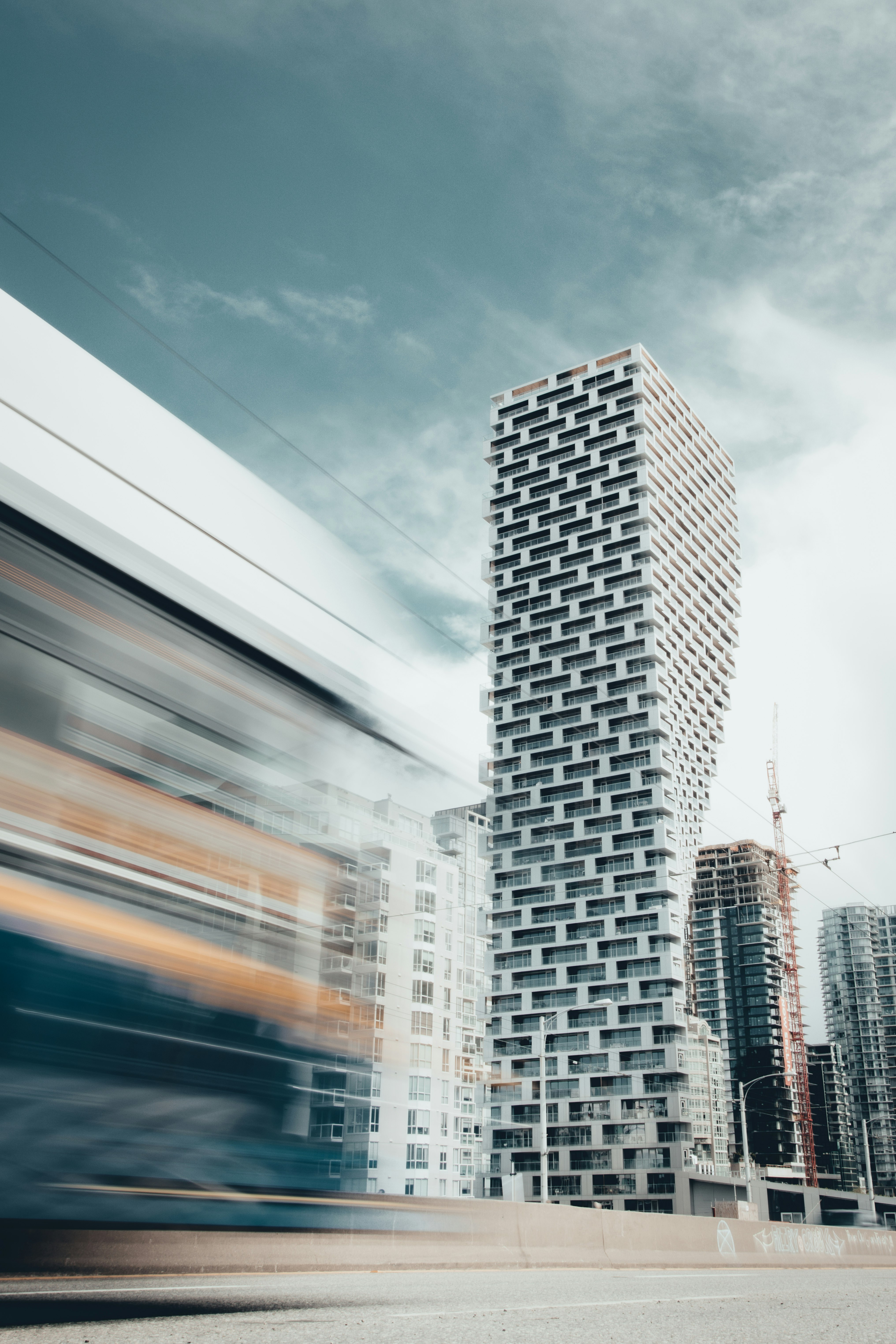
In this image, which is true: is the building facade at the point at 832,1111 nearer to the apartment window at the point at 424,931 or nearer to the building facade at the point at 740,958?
the building facade at the point at 740,958

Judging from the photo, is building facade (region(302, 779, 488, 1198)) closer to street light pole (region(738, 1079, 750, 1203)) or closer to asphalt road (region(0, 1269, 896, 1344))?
asphalt road (region(0, 1269, 896, 1344))

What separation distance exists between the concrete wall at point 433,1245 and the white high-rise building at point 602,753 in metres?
48.3

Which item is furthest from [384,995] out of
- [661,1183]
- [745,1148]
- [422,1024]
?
[661,1183]

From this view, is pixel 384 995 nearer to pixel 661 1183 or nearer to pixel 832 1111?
pixel 661 1183

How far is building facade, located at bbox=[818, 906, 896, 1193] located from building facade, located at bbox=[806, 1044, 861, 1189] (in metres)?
1.53

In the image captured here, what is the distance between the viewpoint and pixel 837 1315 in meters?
7.01

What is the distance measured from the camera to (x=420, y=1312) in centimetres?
589

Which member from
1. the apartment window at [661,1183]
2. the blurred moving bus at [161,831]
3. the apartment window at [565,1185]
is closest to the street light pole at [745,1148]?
the apartment window at [661,1183]

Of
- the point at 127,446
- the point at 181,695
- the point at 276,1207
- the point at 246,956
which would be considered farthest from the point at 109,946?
the point at 127,446

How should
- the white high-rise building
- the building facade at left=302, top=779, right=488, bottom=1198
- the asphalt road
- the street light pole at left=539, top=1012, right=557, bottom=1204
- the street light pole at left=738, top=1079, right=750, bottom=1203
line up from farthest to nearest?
the white high-rise building
the street light pole at left=738, top=1079, right=750, bottom=1203
the street light pole at left=539, top=1012, right=557, bottom=1204
the building facade at left=302, top=779, right=488, bottom=1198
the asphalt road

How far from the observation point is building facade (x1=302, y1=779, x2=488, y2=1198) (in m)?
6.42

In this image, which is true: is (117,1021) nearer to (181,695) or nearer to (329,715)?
(181,695)

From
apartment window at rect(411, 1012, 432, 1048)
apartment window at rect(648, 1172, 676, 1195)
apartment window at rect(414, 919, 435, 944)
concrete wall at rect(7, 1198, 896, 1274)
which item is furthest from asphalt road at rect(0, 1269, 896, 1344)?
apartment window at rect(648, 1172, 676, 1195)

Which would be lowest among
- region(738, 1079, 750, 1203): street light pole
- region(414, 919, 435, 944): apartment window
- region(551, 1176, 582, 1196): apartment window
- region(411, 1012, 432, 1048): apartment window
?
region(551, 1176, 582, 1196): apartment window
